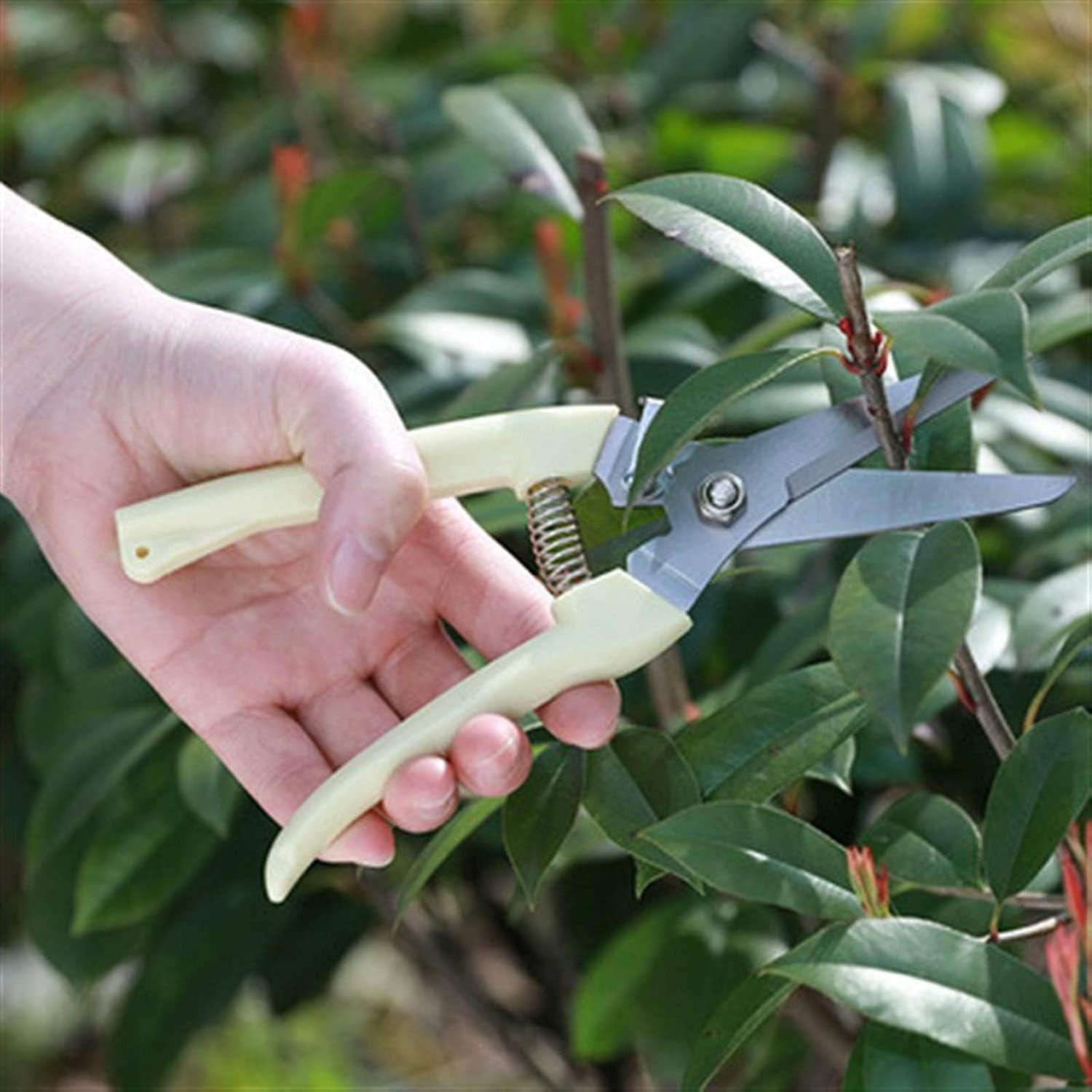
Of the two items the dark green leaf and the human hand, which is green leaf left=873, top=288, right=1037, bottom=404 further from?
the dark green leaf

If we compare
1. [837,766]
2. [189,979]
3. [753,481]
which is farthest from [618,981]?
[753,481]

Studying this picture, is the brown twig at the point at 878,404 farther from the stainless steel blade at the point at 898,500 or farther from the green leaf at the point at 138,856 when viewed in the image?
the green leaf at the point at 138,856

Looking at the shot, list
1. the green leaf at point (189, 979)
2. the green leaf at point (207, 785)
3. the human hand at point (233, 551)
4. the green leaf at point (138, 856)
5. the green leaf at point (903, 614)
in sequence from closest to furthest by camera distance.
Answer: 1. the green leaf at point (903, 614)
2. the human hand at point (233, 551)
3. the green leaf at point (207, 785)
4. the green leaf at point (138, 856)
5. the green leaf at point (189, 979)

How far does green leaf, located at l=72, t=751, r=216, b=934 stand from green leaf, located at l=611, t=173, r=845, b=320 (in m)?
0.55

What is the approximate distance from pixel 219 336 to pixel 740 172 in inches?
30.7

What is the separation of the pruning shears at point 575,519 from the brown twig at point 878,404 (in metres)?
0.02

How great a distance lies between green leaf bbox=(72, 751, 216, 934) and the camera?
113cm

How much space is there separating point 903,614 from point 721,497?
17 cm

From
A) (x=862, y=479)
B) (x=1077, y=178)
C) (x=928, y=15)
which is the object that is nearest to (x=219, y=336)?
(x=862, y=479)

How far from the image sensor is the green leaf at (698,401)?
73 cm

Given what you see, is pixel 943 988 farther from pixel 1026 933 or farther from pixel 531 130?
pixel 531 130

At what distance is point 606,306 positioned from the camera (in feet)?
3.55

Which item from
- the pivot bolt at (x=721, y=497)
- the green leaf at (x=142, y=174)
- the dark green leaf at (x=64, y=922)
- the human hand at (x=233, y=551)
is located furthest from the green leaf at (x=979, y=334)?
the green leaf at (x=142, y=174)

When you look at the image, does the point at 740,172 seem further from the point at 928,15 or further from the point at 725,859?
the point at 725,859
